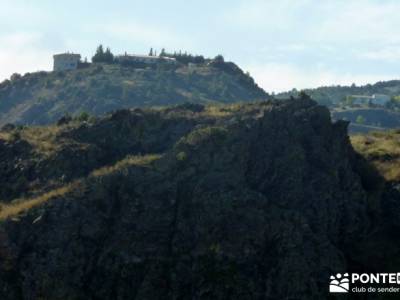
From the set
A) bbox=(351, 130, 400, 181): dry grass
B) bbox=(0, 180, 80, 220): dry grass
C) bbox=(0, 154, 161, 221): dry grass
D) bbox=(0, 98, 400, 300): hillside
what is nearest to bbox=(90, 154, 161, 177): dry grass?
bbox=(0, 154, 161, 221): dry grass

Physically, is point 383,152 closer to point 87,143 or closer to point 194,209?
point 194,209

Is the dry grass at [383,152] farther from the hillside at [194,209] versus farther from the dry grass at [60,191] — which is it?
the dry grass at [60,191]

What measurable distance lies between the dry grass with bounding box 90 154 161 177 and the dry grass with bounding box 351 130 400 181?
2187 centimetres

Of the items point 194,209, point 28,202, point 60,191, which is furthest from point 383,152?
point 28,202

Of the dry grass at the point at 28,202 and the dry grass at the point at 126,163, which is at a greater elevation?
the dry grass at the point at 126,163

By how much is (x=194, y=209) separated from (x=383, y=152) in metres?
23.4

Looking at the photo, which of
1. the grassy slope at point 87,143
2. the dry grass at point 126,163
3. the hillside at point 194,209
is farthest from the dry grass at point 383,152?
the dry grass at point 126,163

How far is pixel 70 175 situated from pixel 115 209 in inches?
287

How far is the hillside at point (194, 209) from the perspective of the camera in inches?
1625

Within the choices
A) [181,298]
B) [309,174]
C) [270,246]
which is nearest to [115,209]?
[181,298]

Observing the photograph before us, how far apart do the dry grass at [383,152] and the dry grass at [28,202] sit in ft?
95.1

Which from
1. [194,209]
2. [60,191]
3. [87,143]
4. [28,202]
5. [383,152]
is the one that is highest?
[87,143]

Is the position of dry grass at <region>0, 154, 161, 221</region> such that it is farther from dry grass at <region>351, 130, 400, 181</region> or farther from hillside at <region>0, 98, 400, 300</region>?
dry grass at <region>351, 130, 400, 181</region>

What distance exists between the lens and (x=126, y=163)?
50.2 metres
